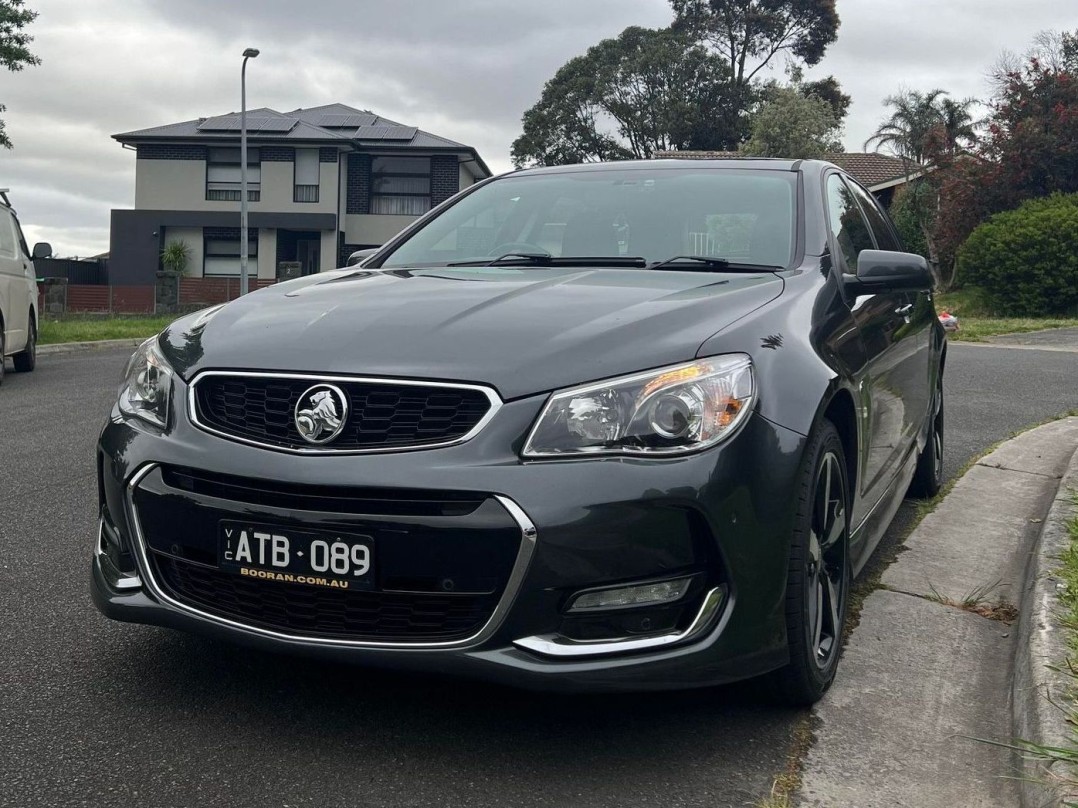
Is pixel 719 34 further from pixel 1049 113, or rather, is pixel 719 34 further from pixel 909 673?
pixel 909 673

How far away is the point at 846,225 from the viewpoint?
4.37 m

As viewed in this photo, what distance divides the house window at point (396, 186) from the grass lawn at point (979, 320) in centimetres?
1961

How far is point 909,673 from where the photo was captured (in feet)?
11.0

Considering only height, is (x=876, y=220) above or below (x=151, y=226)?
below

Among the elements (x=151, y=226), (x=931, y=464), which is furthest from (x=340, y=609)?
(x=151, y=226)

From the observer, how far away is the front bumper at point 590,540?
2512 millimetres

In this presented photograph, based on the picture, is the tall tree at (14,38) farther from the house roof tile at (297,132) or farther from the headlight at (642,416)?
the headlight at (642,416)

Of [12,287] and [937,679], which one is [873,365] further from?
[12,287]

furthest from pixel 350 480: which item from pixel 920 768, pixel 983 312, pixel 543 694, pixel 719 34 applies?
pixel 719 34

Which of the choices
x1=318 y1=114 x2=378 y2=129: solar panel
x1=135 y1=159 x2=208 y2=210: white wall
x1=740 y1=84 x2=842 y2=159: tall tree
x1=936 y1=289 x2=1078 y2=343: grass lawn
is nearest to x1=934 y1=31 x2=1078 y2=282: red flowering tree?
x1=936 y1=289 x2=1078 y2=343: grass lawn

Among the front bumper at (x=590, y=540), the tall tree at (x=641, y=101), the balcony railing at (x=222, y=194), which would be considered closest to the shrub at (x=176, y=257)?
the balcony railing at (x=222, y=194)

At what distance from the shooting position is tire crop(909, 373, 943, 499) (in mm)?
5504

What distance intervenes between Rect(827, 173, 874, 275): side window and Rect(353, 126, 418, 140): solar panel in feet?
127

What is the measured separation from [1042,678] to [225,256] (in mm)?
41169
